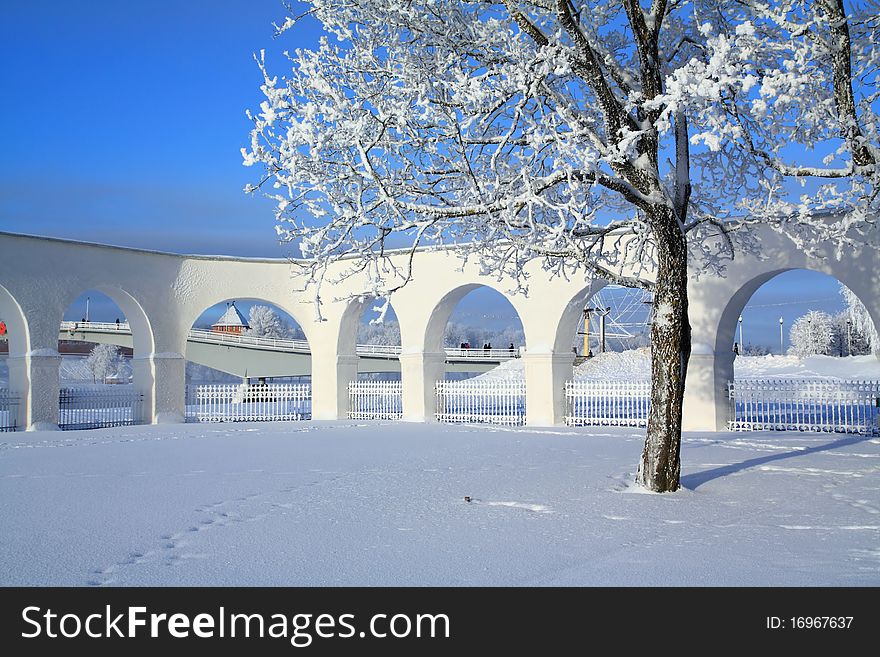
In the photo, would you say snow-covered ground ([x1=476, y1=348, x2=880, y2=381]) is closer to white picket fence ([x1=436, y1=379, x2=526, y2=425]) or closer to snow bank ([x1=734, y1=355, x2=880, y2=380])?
snow bank ([x1=734, y1=355, x2=880, y2=380])

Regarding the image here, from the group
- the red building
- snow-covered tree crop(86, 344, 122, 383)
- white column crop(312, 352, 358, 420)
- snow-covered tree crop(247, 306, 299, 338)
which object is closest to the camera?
white column crop(312, 352, 358, 420)

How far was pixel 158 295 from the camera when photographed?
18.0 m

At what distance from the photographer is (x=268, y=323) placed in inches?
2694

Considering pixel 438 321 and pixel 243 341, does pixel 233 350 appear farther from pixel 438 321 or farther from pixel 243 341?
pixel 438 321

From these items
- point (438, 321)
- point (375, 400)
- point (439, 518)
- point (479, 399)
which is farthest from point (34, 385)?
point (439, 518)

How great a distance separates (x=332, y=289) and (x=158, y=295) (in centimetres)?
428

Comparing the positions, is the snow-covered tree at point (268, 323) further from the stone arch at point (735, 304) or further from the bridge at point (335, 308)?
the stone arch at point (735, 304)

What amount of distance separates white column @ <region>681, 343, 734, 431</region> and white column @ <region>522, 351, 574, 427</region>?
2681 millimetres

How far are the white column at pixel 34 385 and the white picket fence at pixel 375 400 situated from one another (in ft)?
23.2

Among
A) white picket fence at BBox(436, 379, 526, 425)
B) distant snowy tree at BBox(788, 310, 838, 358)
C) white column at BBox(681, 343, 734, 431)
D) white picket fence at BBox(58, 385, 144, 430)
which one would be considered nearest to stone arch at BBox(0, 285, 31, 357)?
white picket fence at BBox(58, 385, 144, 430)

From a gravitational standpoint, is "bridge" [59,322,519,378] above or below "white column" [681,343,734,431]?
above

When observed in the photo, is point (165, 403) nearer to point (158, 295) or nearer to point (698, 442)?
point (158, 295)

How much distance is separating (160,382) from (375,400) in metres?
5.36

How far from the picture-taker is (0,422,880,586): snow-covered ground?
4.34 meters
